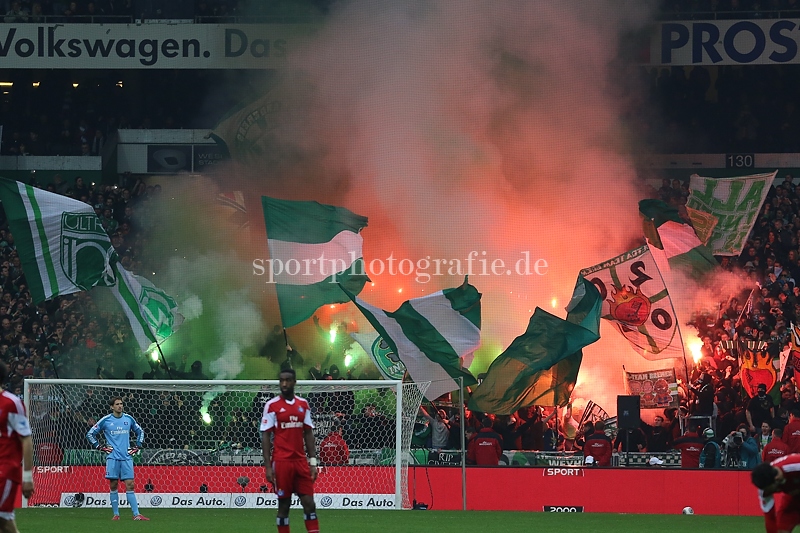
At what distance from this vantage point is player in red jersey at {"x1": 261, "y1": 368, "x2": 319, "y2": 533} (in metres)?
9.51

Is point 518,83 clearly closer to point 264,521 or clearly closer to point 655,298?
point 655,298

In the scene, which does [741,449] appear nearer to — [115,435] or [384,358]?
[384,358]

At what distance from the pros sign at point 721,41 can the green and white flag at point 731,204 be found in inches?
169

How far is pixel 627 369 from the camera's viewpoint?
22219mm

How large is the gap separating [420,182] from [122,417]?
11.9 metres

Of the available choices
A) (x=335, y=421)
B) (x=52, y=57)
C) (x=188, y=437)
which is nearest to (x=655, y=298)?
(x=335, y=421)

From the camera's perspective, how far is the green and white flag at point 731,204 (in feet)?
73.4

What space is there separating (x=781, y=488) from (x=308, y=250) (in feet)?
46.6

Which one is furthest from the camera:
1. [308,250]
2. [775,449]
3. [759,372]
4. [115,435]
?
[308,250]

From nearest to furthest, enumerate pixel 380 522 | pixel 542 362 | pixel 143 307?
pixel 380 522 → pixel 542 362 → pixel 143 307

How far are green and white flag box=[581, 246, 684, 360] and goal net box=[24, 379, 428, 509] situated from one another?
4954mm

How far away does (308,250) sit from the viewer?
21172mm

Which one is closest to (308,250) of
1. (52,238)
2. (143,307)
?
(143,307)

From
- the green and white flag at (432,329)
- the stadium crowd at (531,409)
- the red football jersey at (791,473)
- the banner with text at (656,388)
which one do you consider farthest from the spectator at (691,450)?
the red football jersey at (791,473)
